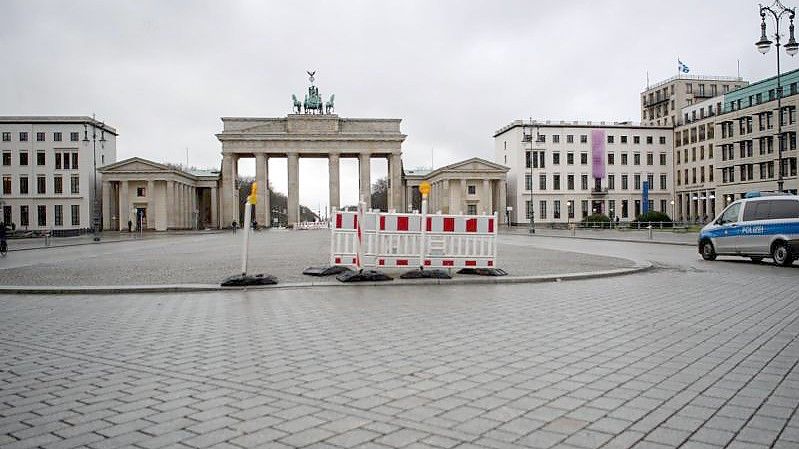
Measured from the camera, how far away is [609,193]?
109 metres

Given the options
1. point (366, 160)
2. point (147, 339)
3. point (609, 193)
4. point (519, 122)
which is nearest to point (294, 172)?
point (366, 160)

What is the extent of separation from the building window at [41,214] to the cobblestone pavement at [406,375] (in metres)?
98.2

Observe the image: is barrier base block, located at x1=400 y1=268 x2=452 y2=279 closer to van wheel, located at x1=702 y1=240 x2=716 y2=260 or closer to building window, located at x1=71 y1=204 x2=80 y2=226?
van wheel, located at x1=702 y1=240 x2=716 y2=260

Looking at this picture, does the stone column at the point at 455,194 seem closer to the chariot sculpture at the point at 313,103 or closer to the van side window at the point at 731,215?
the chariot sculpture at the point at 313,103

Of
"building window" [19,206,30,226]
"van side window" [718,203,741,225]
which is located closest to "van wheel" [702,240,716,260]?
"van side window" [718,203,741,225]

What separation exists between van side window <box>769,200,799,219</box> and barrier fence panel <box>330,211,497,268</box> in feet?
32.6

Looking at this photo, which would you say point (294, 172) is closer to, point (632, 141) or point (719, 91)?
point (632, 141)

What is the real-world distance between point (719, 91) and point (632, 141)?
23.7 m

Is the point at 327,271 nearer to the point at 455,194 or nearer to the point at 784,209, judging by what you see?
the point at 784,209

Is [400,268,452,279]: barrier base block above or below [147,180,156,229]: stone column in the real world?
below

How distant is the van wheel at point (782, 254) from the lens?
18.3 meters

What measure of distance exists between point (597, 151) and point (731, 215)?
9131 centimetres

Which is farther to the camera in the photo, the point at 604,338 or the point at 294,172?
the point at 294,172

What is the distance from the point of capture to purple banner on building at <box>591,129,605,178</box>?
108 m
